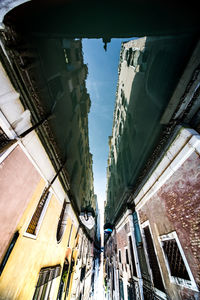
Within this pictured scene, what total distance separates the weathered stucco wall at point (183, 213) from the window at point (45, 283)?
541 centimetres

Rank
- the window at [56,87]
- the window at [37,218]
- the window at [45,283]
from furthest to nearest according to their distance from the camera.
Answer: the window at [56,87], the window at [45,283], the window at [37,218]

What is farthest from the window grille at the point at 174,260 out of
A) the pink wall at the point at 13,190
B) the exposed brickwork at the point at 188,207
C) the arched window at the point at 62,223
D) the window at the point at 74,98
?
the window at the point at 74,98

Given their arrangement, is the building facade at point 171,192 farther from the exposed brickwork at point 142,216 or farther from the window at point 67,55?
the window at point 67,55

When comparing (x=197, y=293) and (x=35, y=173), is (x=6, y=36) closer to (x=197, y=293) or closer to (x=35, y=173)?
(x=35, y=173)

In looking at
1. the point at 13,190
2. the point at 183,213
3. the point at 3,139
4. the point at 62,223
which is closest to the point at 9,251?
the point at 13,190

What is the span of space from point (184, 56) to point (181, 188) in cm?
513

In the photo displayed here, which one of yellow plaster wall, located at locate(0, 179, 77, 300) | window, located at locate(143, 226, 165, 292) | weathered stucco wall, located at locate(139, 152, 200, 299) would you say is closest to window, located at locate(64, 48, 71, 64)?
yellow plaster wall, located at locate(0, 179, 77, 300)

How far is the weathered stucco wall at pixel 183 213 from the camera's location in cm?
344

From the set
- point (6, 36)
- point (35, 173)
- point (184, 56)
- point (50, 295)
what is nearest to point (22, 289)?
point (50, 295)

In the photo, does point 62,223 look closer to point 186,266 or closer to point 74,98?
point 186,266

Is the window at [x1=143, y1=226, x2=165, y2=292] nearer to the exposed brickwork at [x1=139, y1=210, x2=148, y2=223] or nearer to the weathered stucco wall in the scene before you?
the exposed brickwork at [x1=139, y1=210, x2=148, y2=223]

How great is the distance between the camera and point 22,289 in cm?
405

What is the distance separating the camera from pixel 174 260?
4223 millimetres

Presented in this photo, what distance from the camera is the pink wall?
3.50 m
